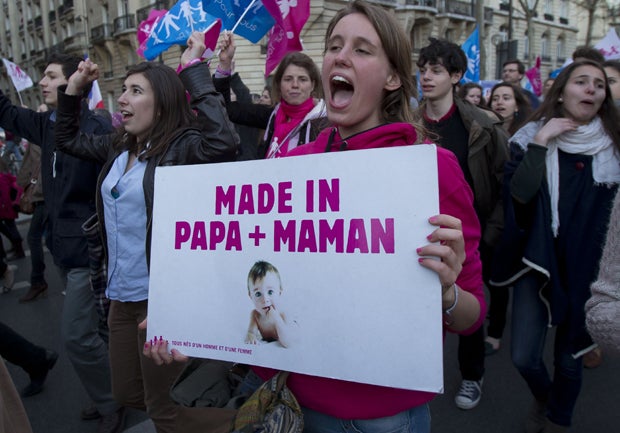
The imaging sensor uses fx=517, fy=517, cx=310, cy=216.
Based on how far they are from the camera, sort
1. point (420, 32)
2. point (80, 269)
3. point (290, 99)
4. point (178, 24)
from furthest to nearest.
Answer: point (420, 32) < point (178, 24) < point (290, 99) < point (80, 269)

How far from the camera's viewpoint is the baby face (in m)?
1.31

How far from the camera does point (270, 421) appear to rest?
1.31 metres

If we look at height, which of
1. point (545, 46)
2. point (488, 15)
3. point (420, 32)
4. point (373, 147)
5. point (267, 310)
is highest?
point (488, 15)

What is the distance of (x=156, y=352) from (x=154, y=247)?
30 cm

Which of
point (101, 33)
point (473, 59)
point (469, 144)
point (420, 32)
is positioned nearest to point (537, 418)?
point (469, 144)

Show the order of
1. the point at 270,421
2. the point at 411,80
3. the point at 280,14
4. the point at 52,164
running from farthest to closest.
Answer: the point at 280,14
the point at 52,164
the point at 411,80
the point at 270,421

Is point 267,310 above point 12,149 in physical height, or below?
above

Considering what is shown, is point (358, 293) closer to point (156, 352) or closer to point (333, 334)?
point (333, 334)

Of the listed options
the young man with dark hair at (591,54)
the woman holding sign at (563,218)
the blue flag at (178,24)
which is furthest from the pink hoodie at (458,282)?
the blue flag at (178,24)

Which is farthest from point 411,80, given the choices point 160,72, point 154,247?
point 160,72

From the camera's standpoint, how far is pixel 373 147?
135 cm

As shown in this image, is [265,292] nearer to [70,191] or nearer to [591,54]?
[70,191]

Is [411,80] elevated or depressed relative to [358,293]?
elevated

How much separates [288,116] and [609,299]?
252 cm
